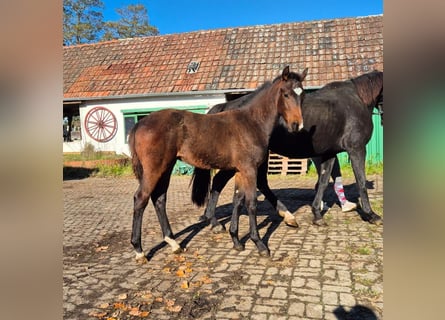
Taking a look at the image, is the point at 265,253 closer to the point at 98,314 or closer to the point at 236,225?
the point at 236,225

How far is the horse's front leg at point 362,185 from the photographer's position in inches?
211

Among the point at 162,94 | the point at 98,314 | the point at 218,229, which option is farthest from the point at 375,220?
the point at 162,94

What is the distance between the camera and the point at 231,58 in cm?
1566

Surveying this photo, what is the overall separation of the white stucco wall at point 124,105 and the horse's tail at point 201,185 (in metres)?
9.58

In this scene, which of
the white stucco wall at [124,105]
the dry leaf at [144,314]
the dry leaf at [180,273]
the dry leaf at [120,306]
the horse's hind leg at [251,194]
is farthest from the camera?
the white stucco wall at [124,105]

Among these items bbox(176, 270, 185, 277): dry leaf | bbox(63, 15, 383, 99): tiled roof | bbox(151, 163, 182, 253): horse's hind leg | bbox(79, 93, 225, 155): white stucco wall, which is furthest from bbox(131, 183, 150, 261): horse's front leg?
bbox(79, 93, 225, 155): white stucco wall

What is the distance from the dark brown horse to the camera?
217 inches

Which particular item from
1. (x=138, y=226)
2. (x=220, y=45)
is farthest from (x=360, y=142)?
(x=220, y=45)

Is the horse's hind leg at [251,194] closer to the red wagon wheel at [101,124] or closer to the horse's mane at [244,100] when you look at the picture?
the horse's mane at [244,100]

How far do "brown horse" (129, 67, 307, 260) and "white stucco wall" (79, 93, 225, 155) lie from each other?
9920mm

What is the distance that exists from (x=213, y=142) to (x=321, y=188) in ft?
8.38

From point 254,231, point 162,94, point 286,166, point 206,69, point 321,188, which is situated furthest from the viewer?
point 206,69

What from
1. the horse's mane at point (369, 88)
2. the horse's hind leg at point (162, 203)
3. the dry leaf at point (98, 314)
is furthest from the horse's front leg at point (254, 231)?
the horse's mane at point (369, 88)
